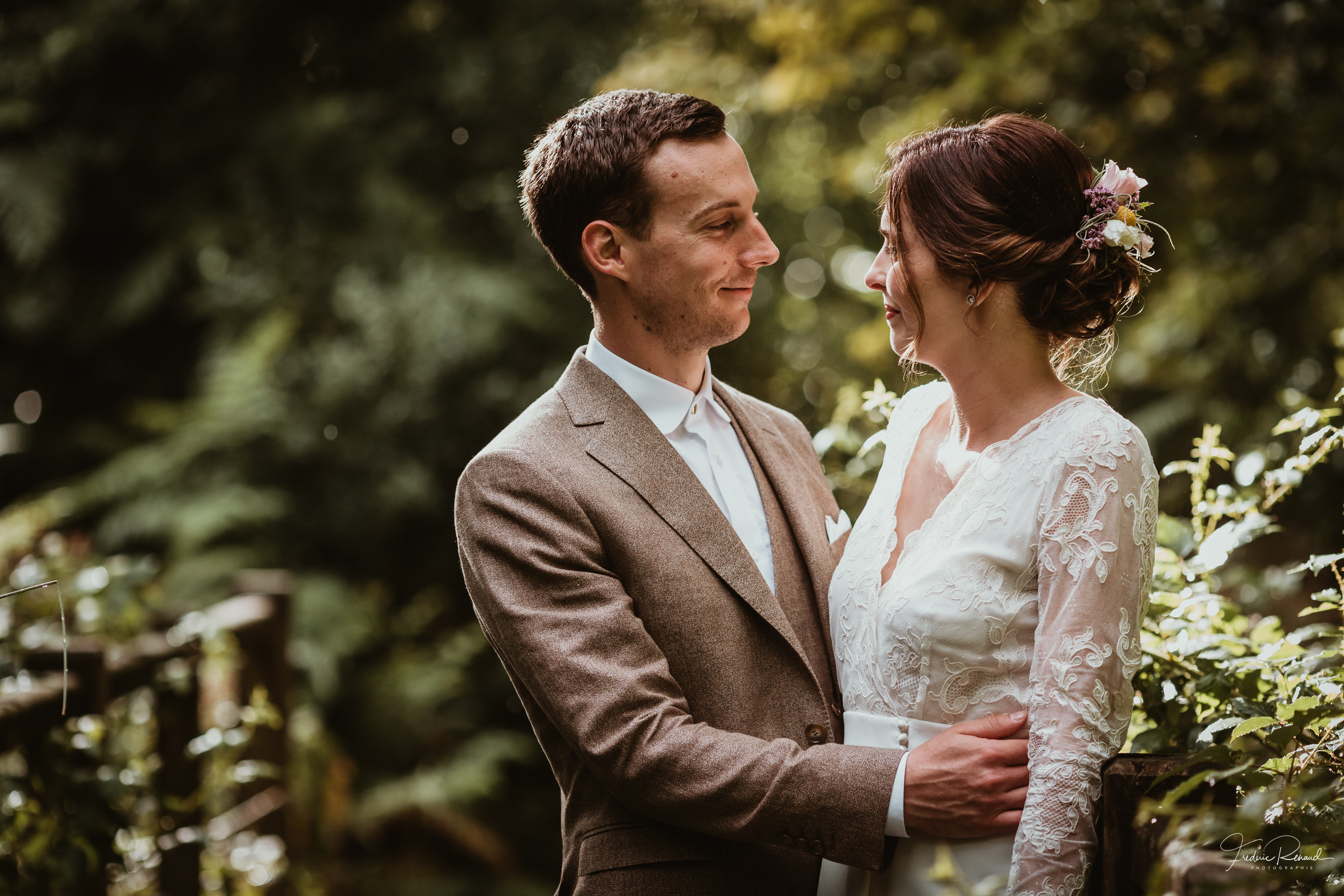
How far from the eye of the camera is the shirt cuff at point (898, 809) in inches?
64.6

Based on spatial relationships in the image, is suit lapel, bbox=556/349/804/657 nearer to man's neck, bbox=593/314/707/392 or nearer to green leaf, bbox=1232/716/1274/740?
man's neck, bbox=593/314/707/392

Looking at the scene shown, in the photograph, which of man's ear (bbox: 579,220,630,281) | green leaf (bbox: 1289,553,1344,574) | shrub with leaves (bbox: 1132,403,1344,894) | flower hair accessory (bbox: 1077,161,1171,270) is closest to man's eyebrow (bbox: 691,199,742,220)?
man's ear (bbox: 579,220,630,281)

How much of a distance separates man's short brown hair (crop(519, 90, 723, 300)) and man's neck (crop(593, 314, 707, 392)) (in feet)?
0.37

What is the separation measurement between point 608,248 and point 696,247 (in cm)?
18

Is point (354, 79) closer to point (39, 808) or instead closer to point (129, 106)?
point (129, 106)

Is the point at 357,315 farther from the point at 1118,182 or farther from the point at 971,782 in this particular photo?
the point at 971,782

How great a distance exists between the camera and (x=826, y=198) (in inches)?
249

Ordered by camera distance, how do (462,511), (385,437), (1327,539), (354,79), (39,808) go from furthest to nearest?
(354,79) → (385,437) → (1327,539) → (39,808) → (462,511)

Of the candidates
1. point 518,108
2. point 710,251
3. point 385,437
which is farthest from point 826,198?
point 710,251

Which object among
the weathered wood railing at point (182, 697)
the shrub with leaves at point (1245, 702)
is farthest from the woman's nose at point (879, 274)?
the weathered wood railing at point (182, 697)

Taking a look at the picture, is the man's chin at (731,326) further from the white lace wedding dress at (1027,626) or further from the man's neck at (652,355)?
the white lace wedding dress at (1027,626)

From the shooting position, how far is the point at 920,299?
1838mm

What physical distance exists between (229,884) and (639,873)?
2.14 meters

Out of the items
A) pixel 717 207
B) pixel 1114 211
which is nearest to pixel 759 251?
pixel 717 207
